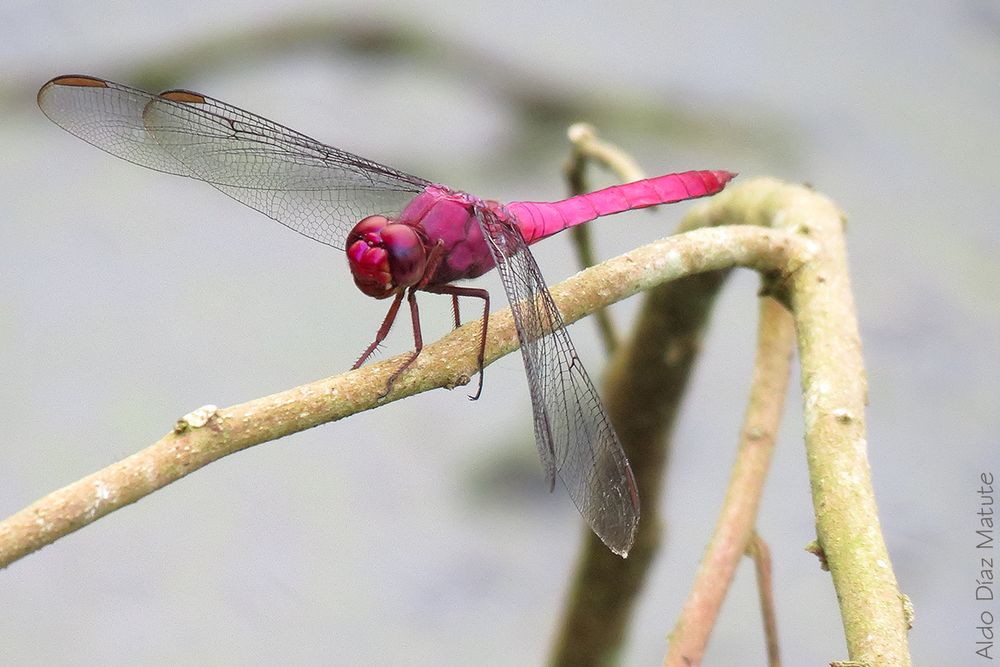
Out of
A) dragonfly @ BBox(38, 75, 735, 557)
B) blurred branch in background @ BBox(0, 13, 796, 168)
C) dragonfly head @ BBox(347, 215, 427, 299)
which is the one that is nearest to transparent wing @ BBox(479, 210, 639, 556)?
dragonfly @ BBox(38, 75, 735, 557)

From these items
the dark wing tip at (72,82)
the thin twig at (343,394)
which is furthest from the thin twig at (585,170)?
the dark wing tip at (72,82)

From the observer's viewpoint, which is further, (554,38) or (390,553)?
(554,38)

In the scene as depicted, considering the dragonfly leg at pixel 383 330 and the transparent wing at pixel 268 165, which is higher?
the transparent wing at pixel 268 165

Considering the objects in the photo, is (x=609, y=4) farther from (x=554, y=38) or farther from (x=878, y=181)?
(x=878, y=181)

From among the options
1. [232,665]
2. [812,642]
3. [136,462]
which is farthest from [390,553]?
[136,462]

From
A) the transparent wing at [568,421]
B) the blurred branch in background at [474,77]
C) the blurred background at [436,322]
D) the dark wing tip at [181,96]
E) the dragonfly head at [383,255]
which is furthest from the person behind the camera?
the blurred branch in background at [474,77]

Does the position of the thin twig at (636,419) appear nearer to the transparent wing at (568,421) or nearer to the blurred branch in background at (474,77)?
the transparent wing at (568,421)
